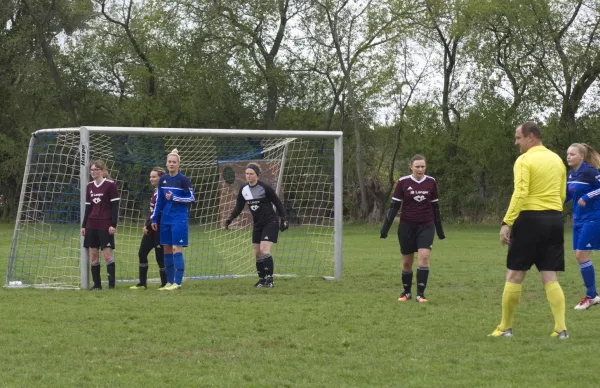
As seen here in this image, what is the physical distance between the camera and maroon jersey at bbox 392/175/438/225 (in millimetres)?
11352

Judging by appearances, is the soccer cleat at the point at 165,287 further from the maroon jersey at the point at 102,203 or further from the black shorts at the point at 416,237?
the black shorts at the point at 416,237

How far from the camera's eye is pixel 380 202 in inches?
1644

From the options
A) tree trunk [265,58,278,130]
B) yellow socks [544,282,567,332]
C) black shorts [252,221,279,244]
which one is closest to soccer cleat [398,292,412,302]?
black shorts [252,221,279,244]

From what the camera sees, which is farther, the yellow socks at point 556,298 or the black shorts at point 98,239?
the black shorts at point 98,239

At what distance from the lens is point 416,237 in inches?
445

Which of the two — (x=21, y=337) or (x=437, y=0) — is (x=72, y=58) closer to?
(x=437, y=0)

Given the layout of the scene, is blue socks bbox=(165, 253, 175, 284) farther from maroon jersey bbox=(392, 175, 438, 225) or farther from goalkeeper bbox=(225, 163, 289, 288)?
maroon jersey bbox=(392, 175, 438, 225)

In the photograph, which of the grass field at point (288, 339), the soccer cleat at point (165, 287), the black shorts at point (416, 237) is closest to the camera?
the grass field at point (288, 339)

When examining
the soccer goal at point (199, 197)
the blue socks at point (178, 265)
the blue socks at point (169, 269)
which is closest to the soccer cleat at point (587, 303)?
the soccer goal at point (199, 197)

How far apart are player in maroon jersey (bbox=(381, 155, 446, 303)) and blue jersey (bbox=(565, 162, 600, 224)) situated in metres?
1.75

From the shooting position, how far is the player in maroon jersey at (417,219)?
11305 mm

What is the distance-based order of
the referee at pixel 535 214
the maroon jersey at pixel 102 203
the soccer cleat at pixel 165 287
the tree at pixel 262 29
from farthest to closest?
1. the tree at pixel 262 29
2. the soccer cleat at pixel 165 287
3. the maroon jersey at pixel 102 203
4. the referee at pixel 535 214

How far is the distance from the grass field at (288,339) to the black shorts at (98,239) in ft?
2.22

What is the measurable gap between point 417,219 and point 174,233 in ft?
11.7
